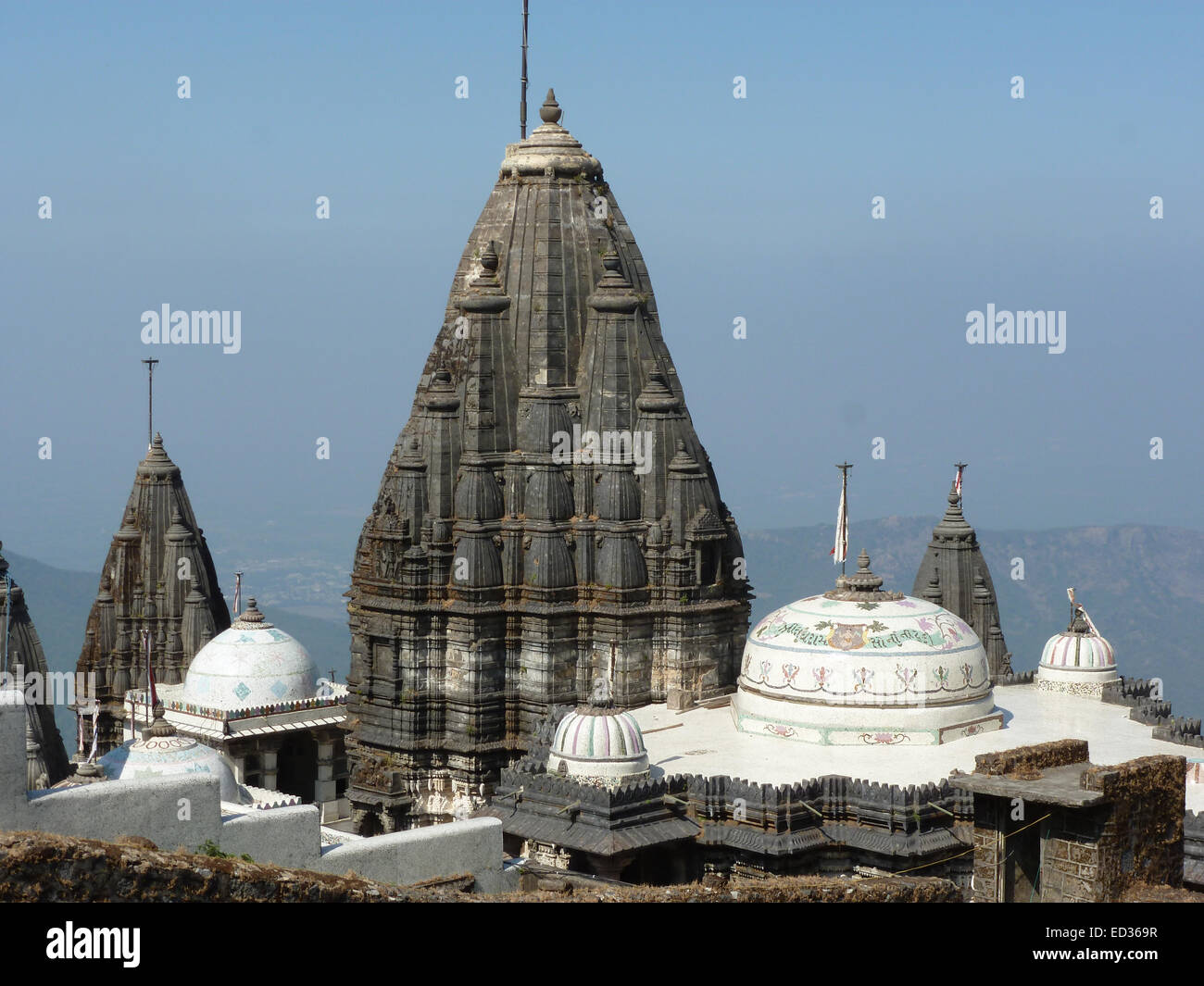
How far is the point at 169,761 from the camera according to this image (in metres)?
48.1

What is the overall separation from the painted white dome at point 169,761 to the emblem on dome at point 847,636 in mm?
13227

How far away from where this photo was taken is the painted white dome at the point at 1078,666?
6028cm

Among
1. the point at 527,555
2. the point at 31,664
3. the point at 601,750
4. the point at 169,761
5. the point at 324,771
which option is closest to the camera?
the point at 169,761

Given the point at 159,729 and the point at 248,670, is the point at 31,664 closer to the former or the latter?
the point at 248,670

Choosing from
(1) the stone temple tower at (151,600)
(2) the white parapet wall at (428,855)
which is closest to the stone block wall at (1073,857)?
(2) the white parapet wall at (428,855)

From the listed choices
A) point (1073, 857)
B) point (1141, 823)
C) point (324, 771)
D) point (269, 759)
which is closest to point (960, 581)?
point (324, 771)

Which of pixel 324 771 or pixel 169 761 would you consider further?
pixel 324 771

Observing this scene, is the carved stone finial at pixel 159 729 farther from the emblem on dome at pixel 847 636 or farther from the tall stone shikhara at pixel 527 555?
the emblem on dome at pixel 847 636

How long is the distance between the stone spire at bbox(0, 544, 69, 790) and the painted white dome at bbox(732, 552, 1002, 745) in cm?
1588

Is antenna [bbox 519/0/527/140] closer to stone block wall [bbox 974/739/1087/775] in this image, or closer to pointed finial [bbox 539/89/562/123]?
pointed finial [bbox 539/89/562/123]

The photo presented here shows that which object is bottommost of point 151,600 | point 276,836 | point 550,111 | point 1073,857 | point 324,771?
point 324,771

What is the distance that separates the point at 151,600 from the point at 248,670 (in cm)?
931
